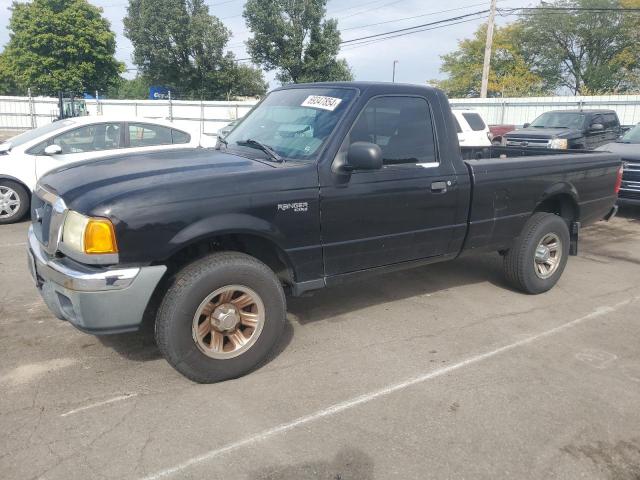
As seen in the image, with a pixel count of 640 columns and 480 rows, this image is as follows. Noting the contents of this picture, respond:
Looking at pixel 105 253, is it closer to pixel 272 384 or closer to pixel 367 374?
pixel 272 384

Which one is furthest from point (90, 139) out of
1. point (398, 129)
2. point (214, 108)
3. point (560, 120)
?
Answer: point (214, 108)

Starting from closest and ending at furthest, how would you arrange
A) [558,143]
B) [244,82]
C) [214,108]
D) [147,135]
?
1. [147,135]
2. [558,143]
3. [214,108]
4. [244,82]

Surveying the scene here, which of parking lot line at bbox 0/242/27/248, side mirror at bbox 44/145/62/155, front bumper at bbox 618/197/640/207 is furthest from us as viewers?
front bumper at bbox 618/197/640/207

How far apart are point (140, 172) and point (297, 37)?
129 ft

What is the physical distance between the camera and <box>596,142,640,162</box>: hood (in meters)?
9.26

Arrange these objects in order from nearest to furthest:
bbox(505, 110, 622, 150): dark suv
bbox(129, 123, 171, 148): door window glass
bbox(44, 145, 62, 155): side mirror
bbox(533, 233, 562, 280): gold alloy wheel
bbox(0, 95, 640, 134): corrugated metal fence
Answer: bbox(533, 233, 562, 280): gold alloy wheel
bbox(44, 145, 62, 155): side mirror
bbox(129, 123, 171, 148): door window glass
bbox(505, 110, 622, 150): dark suv
bbox(0, 95, 640, 134): corrugated metal fence

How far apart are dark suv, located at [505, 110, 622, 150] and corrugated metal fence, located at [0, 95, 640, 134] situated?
728 centimetres

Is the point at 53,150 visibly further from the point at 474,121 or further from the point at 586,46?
the point at 586,46

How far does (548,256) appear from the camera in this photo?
545 cm

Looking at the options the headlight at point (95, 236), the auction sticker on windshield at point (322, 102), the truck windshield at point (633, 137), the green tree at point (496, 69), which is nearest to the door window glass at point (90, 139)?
the auction sticker on windshield at point (322, 102)

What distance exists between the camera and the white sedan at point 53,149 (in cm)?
805

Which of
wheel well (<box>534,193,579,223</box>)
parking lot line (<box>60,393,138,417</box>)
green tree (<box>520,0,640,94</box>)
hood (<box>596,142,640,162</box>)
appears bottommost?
parking lot line (<box>60,393,138,417</box>)

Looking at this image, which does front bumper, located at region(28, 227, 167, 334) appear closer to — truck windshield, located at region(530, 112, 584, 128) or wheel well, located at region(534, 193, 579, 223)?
wheel well, located at region(534, 193, 579, 223)

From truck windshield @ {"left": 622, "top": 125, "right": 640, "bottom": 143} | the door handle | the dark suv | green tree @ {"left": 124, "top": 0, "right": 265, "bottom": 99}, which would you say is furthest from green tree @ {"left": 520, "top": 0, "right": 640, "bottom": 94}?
the door handle
